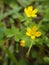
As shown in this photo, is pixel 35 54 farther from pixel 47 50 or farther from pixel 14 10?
pixel 14 10

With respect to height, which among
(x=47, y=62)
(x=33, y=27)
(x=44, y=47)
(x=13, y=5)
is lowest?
(x=47, y=62)

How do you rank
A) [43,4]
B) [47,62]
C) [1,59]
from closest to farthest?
[47,62] → [1,59] → [43,4]

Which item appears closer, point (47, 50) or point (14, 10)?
point (47, 50)

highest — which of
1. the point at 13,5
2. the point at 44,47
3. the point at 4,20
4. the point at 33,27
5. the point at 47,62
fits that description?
the point at 13,5

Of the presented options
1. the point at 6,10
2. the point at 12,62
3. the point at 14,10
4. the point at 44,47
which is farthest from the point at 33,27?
the point at 6,10

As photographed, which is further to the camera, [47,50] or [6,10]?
[6,10]

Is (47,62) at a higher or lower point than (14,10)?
lower

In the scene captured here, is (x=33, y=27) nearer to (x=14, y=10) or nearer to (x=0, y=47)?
(x=0, y=47)

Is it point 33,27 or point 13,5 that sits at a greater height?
point 13,5

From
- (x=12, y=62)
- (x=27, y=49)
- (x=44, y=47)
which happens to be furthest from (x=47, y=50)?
(x=12, y=62)

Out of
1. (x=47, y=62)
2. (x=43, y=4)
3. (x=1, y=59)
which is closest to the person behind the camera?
(x=47, y=62)
